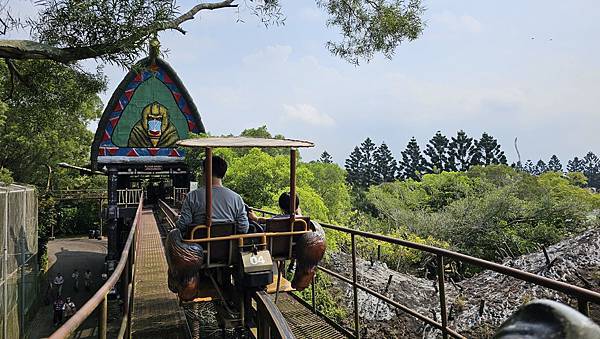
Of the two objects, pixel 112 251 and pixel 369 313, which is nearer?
pixel 369 313

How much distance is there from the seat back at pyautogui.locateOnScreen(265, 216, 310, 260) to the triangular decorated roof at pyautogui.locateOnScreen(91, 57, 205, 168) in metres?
14.2

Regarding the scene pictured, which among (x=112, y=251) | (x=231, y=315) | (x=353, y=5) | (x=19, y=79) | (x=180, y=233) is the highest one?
(x=353, y=5)

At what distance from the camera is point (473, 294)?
330 inches

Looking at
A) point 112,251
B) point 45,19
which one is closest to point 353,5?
point 45,19

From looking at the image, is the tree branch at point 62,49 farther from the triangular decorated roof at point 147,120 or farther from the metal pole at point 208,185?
the triangular decorated roof at point 147,120

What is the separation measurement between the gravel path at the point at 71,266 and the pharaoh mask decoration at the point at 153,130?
6.32 m

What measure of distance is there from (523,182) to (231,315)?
21268 mm

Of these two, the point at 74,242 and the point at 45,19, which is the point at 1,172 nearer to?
the point at 74,242

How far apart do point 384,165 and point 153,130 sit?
4810cm

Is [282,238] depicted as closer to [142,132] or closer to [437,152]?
[142,132]

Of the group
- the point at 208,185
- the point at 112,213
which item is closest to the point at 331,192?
the point at 112,213

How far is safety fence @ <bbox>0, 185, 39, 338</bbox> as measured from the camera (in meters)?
9.35

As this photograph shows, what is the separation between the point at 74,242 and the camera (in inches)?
1268

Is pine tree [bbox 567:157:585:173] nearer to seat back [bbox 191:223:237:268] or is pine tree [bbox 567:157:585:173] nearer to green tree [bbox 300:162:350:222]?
green tree [bbox 300:162:350:222]
